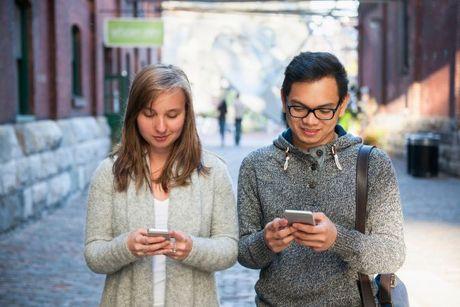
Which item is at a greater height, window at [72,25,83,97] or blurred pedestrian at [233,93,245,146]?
window at [72,25,83,97]

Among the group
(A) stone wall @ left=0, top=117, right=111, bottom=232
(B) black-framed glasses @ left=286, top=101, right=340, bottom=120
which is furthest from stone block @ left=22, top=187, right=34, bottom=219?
(B) black-framed glasses @ left=286, top=101, right=340, bottom=120

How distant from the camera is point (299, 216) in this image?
7.79 feet

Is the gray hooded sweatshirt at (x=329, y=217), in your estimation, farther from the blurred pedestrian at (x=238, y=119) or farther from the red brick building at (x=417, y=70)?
the blurred pedestrian at (x=238, y=119)

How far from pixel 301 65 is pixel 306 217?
67 centimetres

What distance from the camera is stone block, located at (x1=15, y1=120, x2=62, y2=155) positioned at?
34.9 feet

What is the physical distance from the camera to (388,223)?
2.70 m

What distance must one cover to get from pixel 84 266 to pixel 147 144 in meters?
5.21

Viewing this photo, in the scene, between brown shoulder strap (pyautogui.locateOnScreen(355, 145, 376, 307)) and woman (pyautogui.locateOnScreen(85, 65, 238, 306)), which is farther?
woman (pyautogui.locateOnScreen(85, 65, 238, 306))

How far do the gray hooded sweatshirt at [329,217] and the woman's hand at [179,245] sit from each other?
28 centimetres

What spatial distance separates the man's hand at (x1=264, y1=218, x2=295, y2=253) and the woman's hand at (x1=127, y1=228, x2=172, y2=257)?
1.19 feet

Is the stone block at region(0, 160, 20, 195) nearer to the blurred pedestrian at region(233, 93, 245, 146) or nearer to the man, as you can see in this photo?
the man

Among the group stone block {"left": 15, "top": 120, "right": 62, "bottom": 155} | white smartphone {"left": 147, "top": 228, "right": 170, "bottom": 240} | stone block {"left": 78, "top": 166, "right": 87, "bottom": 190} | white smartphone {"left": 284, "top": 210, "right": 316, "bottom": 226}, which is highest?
white smartphone {"left": 284, "top": 210, "right": 316, "bottom": 226}

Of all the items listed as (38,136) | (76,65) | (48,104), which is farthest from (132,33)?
(38,136)

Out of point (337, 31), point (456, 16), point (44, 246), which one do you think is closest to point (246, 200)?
point (44, 246)
